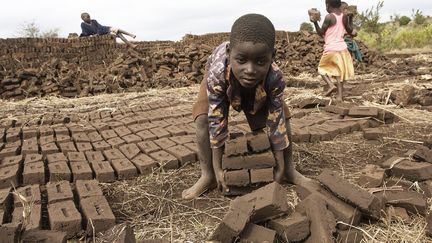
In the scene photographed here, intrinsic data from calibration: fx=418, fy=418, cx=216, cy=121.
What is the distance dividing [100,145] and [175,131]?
804 millimetres

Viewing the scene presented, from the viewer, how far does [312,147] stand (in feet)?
12.9

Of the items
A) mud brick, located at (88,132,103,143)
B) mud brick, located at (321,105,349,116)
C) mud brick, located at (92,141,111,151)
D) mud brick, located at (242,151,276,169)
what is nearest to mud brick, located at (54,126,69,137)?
mud brick, located at (88,132,103,143)

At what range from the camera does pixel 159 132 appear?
450cm

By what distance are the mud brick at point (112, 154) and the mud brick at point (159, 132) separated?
22.2 inches

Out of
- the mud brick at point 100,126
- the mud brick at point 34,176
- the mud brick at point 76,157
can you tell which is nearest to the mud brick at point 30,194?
the mud brick at point 34,176

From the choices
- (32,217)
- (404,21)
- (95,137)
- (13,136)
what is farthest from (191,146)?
(404,21)

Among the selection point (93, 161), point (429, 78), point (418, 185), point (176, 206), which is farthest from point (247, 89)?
point (429, 78)

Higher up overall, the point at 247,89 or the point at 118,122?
the point at 247,89

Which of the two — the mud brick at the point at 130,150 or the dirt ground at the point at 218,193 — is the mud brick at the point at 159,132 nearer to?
the mud brick at the point at 130,150

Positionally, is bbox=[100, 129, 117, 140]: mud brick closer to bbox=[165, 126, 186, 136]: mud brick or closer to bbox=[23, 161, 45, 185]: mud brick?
bbox=[165, 126, 186, 136]: mud brick

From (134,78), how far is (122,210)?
720 cm

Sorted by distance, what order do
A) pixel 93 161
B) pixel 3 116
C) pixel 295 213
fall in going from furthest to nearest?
pixel 3 116, pixel 93 161, pixel 295 213

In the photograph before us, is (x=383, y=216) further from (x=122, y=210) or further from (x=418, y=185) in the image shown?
(x=122, y=210)

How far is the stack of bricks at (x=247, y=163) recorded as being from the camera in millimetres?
2713
